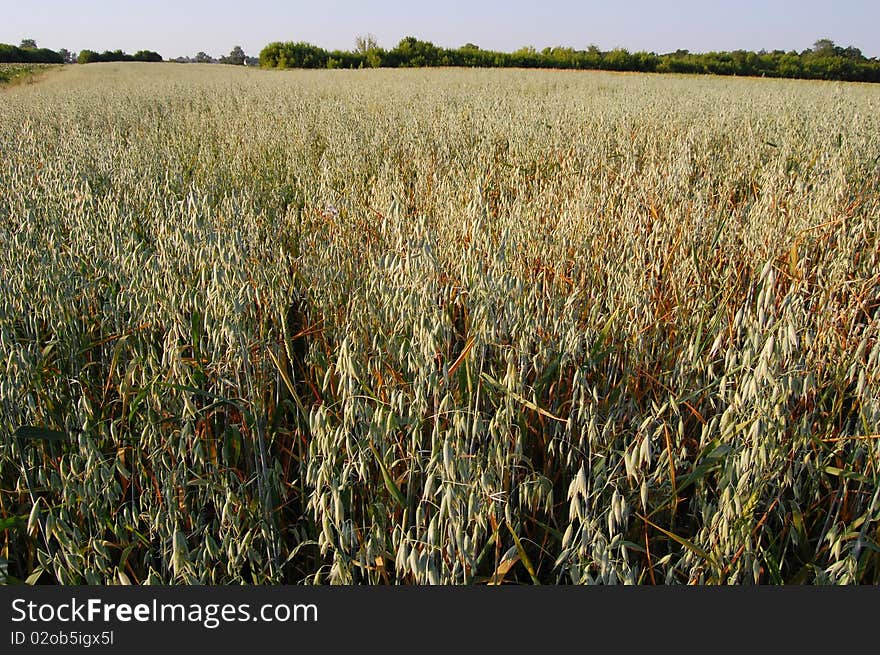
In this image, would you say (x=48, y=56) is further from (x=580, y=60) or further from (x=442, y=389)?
(x=442, y=389)

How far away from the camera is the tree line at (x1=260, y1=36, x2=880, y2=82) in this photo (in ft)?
127

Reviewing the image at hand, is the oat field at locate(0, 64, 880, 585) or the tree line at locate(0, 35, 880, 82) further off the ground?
the tree line at locate(0, 35, 880, 82)

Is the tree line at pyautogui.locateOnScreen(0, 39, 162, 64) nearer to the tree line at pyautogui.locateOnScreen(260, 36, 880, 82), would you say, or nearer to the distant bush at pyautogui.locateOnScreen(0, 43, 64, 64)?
the distant bush at pyautogui.locateOnScreen(0, 43, 64, 64)

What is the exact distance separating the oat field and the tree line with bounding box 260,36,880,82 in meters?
40.3

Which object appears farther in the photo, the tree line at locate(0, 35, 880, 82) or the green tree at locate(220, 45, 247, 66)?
the green tree at locate(220, 45, 247, 66)

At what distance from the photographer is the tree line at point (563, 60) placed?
38.8m

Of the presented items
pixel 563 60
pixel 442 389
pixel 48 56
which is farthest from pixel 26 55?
pixel 442 389

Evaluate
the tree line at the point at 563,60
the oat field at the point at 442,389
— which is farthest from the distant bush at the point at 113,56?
the oat field at the point at 442,389

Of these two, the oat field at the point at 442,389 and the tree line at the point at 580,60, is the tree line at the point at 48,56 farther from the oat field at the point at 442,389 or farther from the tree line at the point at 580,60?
the oat field at the point at 442,389

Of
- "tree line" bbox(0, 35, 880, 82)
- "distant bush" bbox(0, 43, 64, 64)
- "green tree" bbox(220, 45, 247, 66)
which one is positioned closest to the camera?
"tree line" bbox(0, 35, 880, 82)

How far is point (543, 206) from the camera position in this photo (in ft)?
8.63

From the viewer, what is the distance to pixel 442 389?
130 centimetres

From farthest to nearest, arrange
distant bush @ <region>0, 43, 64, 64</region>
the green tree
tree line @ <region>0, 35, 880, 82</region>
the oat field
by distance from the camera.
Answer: the green tree → distant bush @ <region>0, 43, 64, 64</region> → tree line @ <region>0, 35, 880, 82</region> → the oat field

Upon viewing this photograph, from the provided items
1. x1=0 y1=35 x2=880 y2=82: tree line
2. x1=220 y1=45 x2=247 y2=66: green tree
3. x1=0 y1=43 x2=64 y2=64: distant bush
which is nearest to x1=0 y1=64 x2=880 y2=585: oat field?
x1=0 y1=35 x2=880 y2=82: tree line
